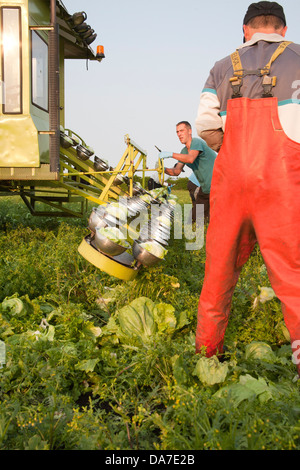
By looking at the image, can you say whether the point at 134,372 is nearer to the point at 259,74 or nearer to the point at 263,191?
the point at 263,191

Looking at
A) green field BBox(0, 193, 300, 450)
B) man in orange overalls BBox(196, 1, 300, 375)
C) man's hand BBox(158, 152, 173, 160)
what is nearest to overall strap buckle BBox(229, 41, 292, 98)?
man in orange overalls BBox(196, 1, 300, 375)

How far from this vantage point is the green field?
2102 mm

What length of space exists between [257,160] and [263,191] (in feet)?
0.61

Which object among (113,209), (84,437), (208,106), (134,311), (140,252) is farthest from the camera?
(113,209)

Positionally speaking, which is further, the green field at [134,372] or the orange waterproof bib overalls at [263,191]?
the orange waterproof bib overalls at [263,191]

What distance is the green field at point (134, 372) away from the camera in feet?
6.89

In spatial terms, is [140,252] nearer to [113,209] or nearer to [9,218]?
[113,209]

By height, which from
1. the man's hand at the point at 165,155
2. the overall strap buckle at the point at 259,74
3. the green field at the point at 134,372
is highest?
the overall strap buckle at the point at 259,74

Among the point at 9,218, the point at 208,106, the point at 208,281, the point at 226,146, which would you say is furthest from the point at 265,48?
the point at 9,218

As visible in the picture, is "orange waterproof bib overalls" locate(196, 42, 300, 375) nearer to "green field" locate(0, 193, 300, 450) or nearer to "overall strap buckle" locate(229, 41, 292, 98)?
"overall strap buckle" locate(229, 41, 292, 98)

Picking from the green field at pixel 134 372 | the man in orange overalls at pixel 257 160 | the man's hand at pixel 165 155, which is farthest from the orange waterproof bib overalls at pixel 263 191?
the man's hand at pixel 165 155

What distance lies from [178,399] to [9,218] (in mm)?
8485

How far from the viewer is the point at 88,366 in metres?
2.94

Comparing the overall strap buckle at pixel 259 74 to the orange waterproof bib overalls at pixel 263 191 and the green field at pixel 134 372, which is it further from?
the green field at pixel 134 372
